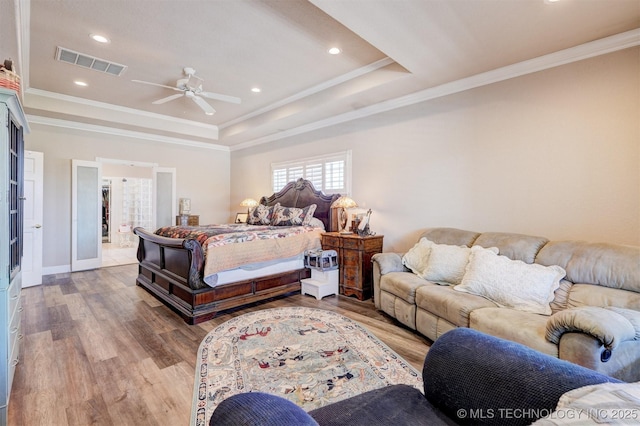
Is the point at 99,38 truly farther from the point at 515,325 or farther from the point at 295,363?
the point at 515,325

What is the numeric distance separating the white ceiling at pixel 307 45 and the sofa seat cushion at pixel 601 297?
222 cm

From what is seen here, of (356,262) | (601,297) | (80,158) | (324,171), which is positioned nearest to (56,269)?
(80,158)

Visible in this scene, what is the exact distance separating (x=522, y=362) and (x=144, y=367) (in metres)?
2.64

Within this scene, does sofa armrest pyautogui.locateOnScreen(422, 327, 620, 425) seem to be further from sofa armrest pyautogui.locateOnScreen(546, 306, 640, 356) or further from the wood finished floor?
the wood finished floor

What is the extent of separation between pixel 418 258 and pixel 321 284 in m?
1.41

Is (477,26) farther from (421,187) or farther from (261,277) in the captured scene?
(261,277)

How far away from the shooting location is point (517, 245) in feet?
9.47

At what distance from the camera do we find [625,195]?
8.86 ft

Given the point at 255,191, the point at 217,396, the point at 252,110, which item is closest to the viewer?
the point at 217,396

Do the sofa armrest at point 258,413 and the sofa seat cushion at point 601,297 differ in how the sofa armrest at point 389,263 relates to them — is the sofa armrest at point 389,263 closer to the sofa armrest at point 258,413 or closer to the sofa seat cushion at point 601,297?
the sofa seat cushion at point 601,297

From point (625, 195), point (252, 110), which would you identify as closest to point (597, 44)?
point (625, 195)

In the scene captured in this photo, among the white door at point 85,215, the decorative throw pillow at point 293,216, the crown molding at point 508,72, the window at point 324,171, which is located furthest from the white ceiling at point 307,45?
the decorative throw pillow at point 293,216

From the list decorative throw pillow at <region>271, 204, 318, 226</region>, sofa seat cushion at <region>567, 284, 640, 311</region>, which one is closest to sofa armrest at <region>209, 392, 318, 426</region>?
sofa seat cushion at <region>567, 284, 640, 311</region>

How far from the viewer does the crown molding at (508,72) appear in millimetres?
2699
